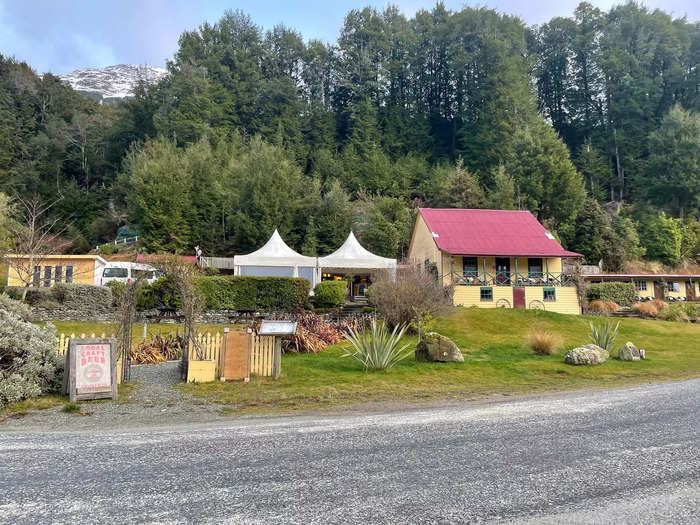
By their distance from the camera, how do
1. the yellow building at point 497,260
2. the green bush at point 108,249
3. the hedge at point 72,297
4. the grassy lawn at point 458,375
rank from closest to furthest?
1. the grassy lawn at point 458,375
2. the hedge at point 72,297
3. the yellow building at point 497,260
4. the green bush at point 108,249

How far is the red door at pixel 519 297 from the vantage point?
987 inches

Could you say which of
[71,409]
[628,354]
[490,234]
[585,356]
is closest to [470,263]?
[490,234]

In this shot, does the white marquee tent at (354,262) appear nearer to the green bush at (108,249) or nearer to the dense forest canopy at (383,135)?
the dense forest canopy at (383,135)

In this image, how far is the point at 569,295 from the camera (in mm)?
25484

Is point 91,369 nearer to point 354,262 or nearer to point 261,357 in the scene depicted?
point 261,357

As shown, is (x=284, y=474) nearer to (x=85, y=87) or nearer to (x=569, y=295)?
(x=569, y=295)

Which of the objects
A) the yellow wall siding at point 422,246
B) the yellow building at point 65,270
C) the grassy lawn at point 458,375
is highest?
the yellow wall siding at point 422,246

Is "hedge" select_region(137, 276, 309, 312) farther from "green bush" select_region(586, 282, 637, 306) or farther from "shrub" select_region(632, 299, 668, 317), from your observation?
"shrub" select_region(632, 299, 668, 317)

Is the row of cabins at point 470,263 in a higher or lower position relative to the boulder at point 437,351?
higher

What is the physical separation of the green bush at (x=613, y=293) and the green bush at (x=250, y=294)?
734 inches

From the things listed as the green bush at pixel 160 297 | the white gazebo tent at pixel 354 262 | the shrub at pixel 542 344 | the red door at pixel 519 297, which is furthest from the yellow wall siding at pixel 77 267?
the red door at pixel 519 297

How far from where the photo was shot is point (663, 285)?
31.0 metres

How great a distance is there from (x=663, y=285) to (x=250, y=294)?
2907 cm

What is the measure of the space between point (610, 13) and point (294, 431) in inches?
3026
